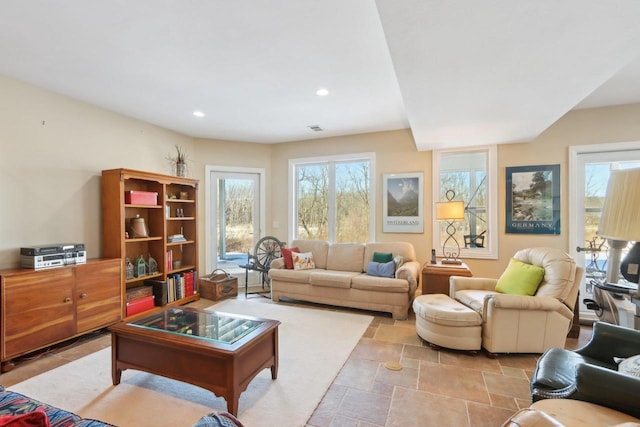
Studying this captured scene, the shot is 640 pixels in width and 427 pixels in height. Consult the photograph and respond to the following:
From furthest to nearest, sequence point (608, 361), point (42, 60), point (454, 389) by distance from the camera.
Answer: point (42, 60) → point (454, 389) → point (608, 361)

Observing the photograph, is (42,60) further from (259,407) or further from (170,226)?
(259,407)

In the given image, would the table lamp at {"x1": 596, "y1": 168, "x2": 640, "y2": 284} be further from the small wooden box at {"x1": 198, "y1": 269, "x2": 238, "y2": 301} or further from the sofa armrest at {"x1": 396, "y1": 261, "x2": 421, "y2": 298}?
the small wooden box at {"x1": 198, "y1": 269, "x2": 238, "y2": 301}

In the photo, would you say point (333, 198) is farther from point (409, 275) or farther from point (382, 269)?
point (409, 275)

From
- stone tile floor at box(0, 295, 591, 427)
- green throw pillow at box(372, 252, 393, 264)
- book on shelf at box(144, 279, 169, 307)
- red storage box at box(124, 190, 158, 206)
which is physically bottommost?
stone tile floor at box(0, 295, 591, 427)

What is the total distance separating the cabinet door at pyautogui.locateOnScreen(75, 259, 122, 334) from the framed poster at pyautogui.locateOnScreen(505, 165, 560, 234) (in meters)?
5.21

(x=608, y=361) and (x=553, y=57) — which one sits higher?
(x=553, y=57)

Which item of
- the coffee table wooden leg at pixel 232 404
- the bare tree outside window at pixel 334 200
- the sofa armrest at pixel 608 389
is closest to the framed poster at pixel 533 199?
the bare tree outside window at pixel 334 200

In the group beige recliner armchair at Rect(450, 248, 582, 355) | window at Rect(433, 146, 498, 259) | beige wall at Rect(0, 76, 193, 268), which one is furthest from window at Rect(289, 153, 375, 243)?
beige wall at Rect(0, 76, 193, 268)

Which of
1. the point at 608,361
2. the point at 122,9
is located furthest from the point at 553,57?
the point at 122,9

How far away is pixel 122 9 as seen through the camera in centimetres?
197

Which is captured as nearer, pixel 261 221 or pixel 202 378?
pixel 202 378

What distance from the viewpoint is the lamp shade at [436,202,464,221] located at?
3.88 m

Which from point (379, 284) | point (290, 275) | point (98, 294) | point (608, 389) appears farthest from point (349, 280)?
point (98, 294)

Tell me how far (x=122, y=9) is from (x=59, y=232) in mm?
2678
